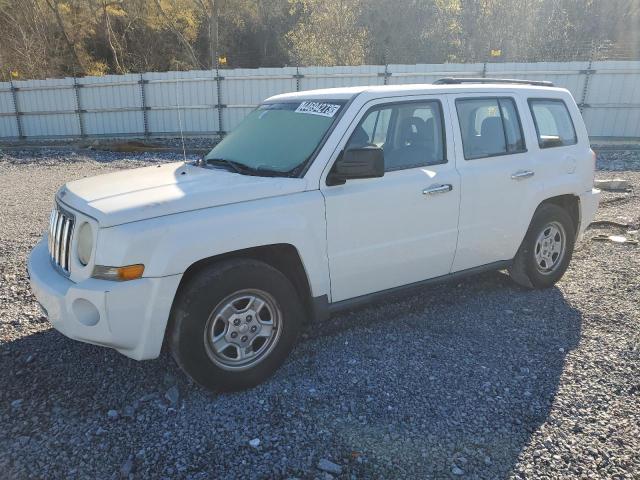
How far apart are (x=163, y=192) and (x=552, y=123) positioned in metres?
3.62

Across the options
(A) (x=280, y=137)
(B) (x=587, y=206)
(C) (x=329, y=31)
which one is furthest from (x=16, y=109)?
(B) (x=587, y=206)

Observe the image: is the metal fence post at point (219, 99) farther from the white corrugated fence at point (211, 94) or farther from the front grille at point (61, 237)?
the front grille at point (61, 237)

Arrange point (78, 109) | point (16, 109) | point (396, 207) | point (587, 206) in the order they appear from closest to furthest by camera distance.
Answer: point (396, 207), point (587, 206), point (78, 109), point (16, 109)

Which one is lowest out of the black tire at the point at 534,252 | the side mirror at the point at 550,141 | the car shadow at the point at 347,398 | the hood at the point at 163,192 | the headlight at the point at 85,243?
the car shadow at the point at 347,398

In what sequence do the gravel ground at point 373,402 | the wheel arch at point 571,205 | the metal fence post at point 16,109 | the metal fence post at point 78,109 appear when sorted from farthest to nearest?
the metal fence post at point 16,109 < the metal fence post at point 78,109 < the wheel arch at point 571,205 < the gravel ground at point 373,402

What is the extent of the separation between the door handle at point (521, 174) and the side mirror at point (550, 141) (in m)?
0.36

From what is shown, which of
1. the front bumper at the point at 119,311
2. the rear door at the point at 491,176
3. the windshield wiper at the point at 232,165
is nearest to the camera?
the front bumper at the point at 119,311

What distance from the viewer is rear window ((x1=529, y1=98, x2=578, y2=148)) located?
4.75 m

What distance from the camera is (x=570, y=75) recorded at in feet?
48.9

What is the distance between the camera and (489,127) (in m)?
4.46

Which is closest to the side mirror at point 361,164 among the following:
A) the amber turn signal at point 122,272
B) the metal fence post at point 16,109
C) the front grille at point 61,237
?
the amber turn signal at point 122,272

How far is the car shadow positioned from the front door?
536mm

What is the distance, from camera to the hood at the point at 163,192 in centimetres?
300

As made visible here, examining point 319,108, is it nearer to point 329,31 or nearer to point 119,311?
point 119,311
